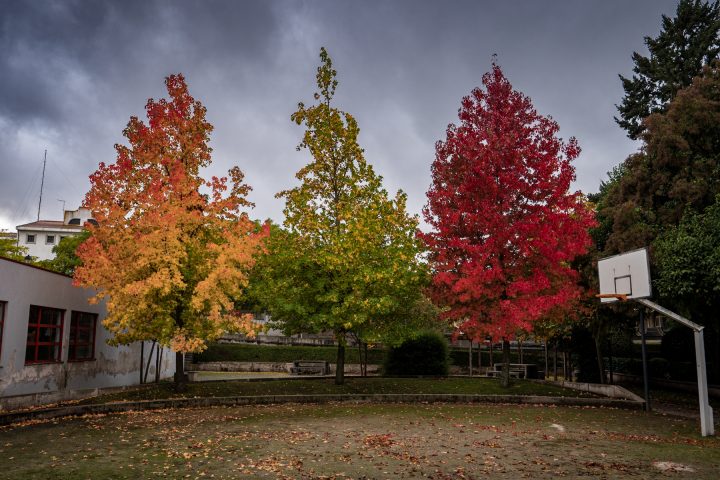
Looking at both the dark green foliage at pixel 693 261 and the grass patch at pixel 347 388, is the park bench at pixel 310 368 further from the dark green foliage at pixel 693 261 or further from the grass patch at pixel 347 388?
the dark green foliage at pixel 693 261

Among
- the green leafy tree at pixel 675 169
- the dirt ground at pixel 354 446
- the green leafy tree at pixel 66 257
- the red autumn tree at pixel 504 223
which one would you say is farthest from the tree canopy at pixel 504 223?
the green leafy tree at pixel 66 257

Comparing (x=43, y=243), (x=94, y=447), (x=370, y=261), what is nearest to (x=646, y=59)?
(x=370, y=261)

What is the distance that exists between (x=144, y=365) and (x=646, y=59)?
40.7 m

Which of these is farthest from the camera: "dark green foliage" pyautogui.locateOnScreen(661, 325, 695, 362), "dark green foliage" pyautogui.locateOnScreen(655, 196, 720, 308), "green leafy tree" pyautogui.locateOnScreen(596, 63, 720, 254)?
"dark green foliage" pyautogui.locateOnScreen(661, 325, 695, 362)

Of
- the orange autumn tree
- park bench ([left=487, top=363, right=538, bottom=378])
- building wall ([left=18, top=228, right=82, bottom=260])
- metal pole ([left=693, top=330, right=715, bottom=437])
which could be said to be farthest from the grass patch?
building wall ([left=18, top=228, right=82, bottom=260])

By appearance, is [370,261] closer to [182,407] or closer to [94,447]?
[182,407]

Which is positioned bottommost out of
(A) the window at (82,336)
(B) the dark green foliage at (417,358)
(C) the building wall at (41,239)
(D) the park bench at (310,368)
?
(D) the park bench at (310,368)

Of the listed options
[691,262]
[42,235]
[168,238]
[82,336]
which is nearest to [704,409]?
Answer: [691,262]

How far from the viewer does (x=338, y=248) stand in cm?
2173

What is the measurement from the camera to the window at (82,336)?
21.7 meters

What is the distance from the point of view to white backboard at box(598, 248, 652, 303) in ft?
57.0

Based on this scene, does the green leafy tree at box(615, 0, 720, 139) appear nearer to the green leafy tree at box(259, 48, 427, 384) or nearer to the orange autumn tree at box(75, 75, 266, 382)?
the green leafy tree at box(259, 48, 427, 384)

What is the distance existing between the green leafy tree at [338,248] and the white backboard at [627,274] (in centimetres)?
770

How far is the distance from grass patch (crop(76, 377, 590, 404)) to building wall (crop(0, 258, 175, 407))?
88.1 inches
